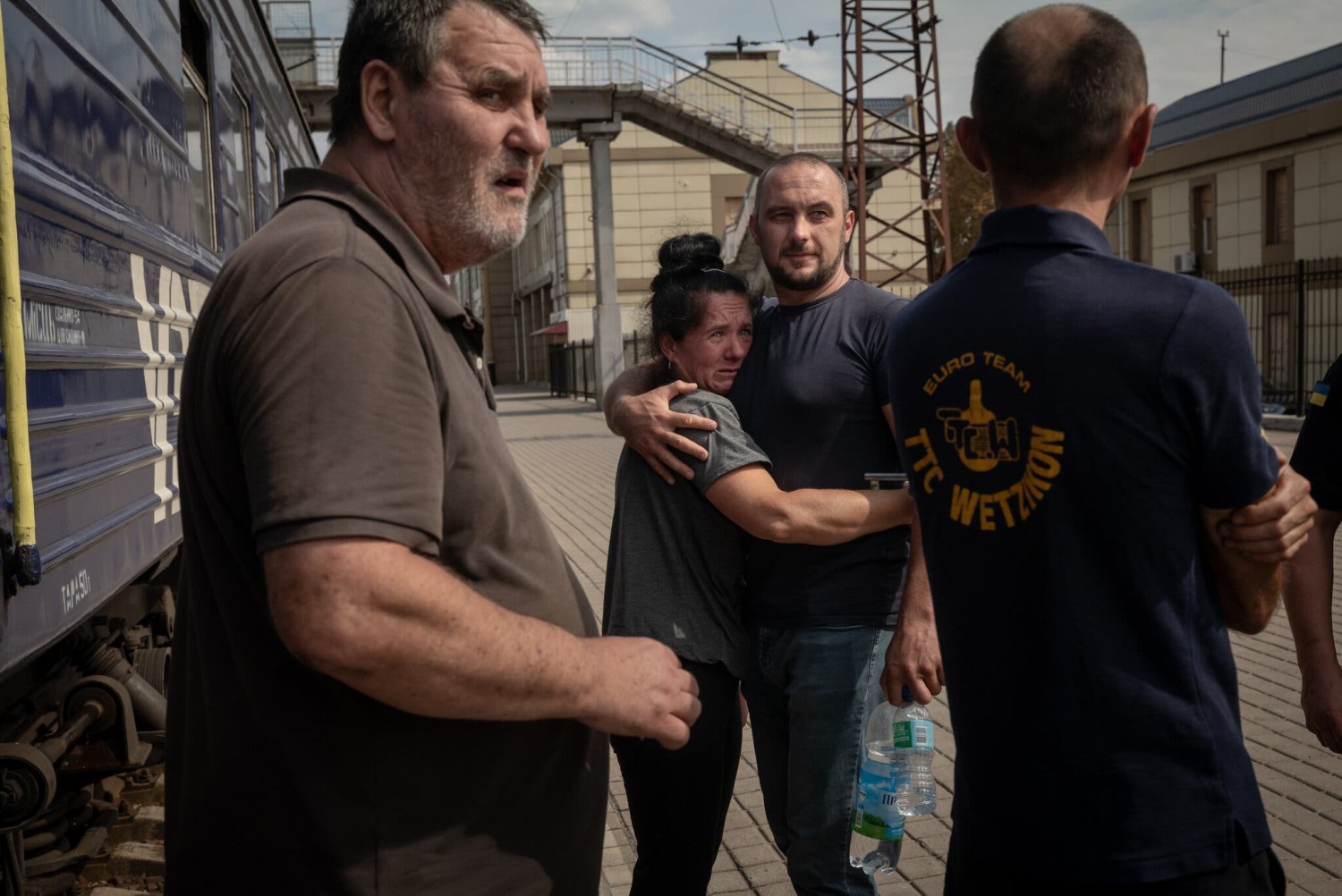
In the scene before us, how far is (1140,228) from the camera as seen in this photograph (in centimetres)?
2925

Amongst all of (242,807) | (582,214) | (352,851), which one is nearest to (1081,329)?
(352,851)

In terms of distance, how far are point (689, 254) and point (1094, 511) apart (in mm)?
1484

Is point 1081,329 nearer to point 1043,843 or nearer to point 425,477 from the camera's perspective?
point 1043,843

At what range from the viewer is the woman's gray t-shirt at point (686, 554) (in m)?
2.68

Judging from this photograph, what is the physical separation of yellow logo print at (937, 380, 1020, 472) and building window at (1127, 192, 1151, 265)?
2883 cm

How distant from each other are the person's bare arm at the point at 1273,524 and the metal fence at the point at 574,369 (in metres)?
27.7

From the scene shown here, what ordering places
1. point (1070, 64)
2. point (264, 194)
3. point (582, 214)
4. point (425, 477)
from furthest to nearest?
point (582, 214)
point (264, 194)
point (1070, 64)
point (425, 477)

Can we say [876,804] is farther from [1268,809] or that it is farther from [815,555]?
[1268,809]

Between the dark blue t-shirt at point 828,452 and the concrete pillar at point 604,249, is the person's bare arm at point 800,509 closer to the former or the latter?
the dark blue t-shirt at point 828,452

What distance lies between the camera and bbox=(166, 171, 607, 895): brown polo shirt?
1.42 metres

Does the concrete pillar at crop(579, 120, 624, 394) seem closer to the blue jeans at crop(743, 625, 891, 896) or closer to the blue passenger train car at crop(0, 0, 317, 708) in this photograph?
the blue passenger train car at crop(0, 0, 317, 708)

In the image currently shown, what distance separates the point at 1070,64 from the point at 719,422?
3.94 ft

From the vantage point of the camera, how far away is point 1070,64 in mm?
1709

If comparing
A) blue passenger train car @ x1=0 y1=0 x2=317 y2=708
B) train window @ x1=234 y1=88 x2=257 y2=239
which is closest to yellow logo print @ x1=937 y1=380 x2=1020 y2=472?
blue passenger train car @ x1=0 y1=0 x2=317 y2=708
